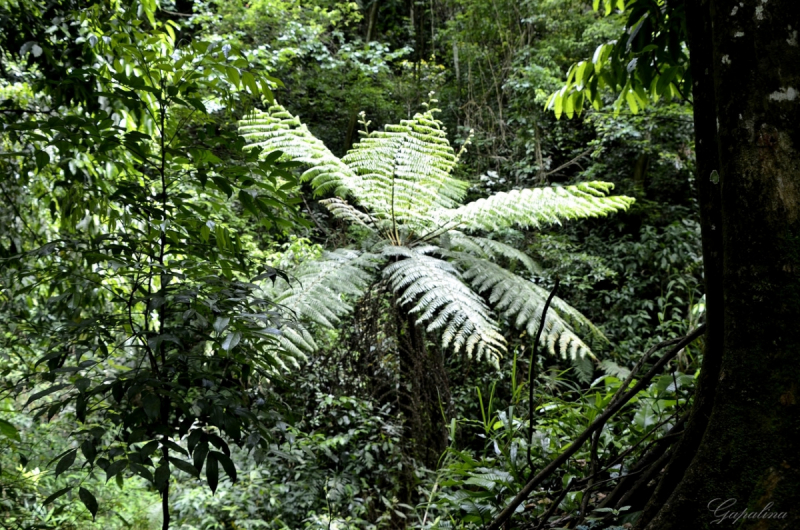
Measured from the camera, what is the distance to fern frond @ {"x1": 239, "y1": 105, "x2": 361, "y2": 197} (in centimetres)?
302

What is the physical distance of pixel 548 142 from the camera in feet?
19.3

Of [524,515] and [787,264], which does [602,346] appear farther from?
[787,264]

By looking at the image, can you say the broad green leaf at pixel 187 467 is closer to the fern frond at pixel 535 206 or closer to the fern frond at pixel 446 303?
the fern frond at pixel 446 303

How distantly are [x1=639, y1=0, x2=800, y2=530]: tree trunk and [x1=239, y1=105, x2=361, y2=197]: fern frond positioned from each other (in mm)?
2419

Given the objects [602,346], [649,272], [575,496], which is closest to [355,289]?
[575,496]

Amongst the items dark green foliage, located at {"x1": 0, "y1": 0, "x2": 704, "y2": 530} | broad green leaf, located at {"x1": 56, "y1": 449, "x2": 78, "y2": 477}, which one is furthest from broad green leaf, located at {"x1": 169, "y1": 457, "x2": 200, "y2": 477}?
broad green leaf, located at {"x1": 56, "y1": 449, "x2": 78, "y2": 477}

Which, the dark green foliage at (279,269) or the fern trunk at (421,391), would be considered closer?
the dark green foliage at (279,269)

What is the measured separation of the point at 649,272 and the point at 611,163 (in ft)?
4.43

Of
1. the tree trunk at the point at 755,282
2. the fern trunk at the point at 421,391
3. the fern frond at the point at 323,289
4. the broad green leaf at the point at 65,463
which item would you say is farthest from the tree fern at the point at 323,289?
the tree trunk at the point at 755,282

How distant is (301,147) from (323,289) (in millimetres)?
959

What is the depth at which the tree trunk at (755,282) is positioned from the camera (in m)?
0.71

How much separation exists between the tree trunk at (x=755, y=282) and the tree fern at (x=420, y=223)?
5.75 ft

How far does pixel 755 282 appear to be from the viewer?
2.44ft

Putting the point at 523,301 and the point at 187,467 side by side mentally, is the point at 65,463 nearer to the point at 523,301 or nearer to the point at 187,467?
the point at 187,467
